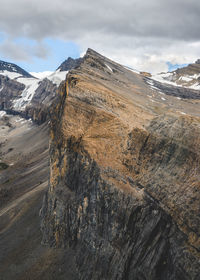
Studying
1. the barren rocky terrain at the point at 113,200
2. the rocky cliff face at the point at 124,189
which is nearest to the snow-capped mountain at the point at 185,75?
the rocky cliff face at the point at 124,189

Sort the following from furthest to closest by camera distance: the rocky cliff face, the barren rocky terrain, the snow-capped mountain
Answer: the snow-capped mountain
the barren rocky terrain
the rocky cliff face

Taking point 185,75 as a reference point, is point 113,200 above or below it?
below

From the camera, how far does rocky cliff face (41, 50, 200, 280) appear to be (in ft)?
41.9

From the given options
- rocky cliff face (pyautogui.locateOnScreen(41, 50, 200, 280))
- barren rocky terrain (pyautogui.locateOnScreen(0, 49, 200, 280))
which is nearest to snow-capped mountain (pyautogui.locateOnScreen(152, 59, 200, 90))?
rocky cliff face (pyautogui.locateOnScreen(41, 50, 200, 280))

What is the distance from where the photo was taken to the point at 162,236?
13.5 meters

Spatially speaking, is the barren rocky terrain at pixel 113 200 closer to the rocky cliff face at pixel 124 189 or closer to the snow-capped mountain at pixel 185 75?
the rocky cliff face at pixel 124 189

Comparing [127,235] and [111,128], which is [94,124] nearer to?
[111,128]

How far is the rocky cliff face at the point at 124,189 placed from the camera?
1277cm

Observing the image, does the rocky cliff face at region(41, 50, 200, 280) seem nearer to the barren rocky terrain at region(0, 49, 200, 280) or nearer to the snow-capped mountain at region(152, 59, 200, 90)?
the barren rocky terrain at region(0, 49, 200, 280)

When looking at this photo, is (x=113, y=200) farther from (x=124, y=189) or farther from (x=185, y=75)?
(x=185, y=75)

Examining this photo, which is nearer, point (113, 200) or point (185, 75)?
point (113, 200)

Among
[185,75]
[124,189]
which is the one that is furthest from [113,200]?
[185,75]

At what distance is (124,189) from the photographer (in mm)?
16016

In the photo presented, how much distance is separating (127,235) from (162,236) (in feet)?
9.25
